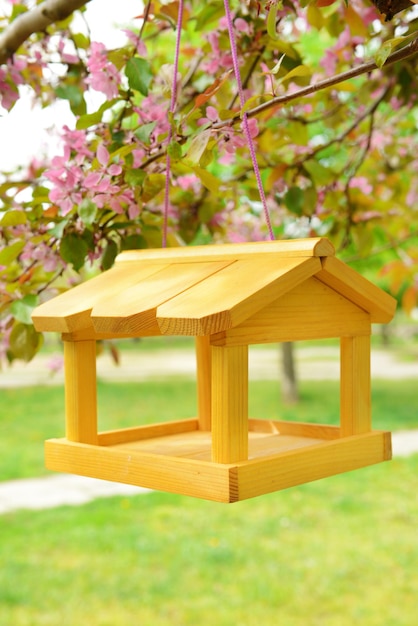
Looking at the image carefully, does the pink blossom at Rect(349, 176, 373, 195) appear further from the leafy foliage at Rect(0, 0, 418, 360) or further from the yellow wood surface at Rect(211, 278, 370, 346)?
the yellow wood surface at Rect(211, 278, 370, 346)

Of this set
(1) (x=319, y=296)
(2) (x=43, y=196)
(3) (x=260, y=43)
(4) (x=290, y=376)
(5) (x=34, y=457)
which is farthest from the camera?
(4) (x=290, y=376)

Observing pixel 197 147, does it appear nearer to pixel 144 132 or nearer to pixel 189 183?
pixel 144 132

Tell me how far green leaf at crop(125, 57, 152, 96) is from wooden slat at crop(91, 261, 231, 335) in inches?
16.4

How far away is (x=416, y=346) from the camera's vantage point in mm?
22375

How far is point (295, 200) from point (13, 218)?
82 cm

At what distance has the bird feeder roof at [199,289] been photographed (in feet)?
3.94

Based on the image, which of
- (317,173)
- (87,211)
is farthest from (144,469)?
(317,173)

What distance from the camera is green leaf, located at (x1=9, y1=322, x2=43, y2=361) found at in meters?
1.76

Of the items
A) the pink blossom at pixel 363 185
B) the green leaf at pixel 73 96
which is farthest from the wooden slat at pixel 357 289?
the pink blossom at pixel 363 185

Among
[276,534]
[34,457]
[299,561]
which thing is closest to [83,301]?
[299,561]

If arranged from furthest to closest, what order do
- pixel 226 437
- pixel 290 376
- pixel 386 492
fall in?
pixel 290 376 < pixel 386 492 < pixel 226 437

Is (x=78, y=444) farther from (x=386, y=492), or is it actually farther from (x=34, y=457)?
(x=34, y=457)

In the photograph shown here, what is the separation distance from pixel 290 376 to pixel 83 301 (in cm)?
1028

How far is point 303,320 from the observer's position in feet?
4.52
